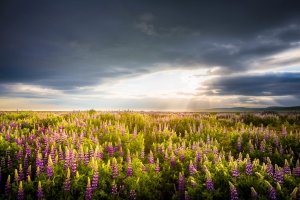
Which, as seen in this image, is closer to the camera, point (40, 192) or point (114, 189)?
point (40, 192)

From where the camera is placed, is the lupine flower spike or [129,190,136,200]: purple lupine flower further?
[129,190,136,200]: purple lupine flower

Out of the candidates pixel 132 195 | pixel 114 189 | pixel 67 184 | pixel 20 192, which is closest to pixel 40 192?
pixel 20 192

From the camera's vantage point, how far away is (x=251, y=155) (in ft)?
23.0

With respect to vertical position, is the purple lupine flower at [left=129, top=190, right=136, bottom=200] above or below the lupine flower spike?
below

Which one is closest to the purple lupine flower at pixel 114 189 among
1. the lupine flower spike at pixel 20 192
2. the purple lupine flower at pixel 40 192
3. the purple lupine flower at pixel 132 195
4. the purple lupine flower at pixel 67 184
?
the purple lupine flower at pixel 132 195

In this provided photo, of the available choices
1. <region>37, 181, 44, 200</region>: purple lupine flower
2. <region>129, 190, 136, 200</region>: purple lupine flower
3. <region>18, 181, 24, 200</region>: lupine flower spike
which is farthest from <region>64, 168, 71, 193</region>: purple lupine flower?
<region>129, 190, 136, 200</region>: purple lupine flower

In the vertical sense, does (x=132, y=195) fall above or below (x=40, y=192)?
below

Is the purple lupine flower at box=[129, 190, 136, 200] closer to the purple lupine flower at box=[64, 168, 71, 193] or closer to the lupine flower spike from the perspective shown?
the purple lupine flower at box=[64, 168, 71, 193]

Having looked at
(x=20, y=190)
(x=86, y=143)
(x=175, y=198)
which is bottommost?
(x=175, y=198)

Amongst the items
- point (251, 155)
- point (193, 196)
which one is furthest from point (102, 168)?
point (251, 155)

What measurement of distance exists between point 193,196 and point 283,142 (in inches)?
220

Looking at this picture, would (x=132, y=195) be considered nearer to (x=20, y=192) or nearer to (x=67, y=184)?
(x=67, y=184)

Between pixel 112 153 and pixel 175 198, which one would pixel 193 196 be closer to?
pixel 175 198

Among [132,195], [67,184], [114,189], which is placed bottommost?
[132,195]
